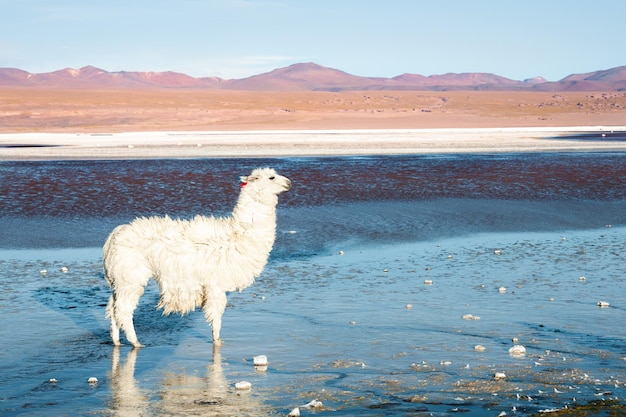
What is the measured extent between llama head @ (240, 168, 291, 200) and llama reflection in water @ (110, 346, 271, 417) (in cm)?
172

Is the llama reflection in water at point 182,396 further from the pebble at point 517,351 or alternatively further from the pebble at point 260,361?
the pebble at point 517,351

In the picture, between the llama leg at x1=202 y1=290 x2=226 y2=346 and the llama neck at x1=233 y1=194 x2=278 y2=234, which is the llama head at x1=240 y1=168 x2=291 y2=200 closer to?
the llama neck at x1=233 y1=194 x2=278 y2=234

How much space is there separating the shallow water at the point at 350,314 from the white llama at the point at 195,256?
0.39 metres

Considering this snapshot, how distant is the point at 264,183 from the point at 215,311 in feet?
4.06

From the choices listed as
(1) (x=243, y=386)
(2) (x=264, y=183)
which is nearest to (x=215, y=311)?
(2) (x=264, y=183)

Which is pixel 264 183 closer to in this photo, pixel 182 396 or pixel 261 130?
pixel 182 396

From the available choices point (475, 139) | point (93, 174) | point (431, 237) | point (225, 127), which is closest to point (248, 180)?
point (431, 237)

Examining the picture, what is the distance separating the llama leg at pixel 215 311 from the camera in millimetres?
7906

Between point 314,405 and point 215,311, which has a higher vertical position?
point 215,311

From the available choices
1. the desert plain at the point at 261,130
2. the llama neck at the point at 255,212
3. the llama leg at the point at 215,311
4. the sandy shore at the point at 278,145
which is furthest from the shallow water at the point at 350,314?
the desert plain at the point at 261,130

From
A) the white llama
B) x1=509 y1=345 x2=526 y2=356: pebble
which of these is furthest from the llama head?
x1=509 y1=345 x2=526 y2=356: pebble

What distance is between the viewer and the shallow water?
252 inches

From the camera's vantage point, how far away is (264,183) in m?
8.14

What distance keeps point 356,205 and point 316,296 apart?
8.55 m
